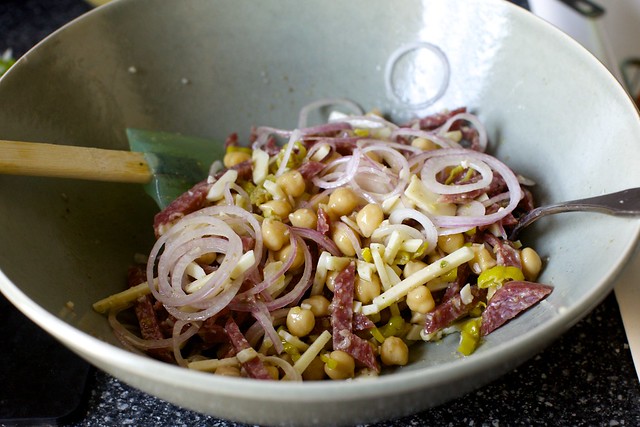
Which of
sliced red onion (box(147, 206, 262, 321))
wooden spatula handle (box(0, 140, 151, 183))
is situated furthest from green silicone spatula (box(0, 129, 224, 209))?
sliced red onion (box(147, 206, 262, 321))

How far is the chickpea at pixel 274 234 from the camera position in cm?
172

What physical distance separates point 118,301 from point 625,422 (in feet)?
4.35

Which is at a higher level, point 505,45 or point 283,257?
point 505,45

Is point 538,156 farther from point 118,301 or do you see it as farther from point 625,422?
point 118,301

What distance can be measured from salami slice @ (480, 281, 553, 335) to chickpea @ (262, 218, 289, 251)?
58 cm

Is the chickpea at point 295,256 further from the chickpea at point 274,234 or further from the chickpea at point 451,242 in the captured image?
the chickpea at point 451,242

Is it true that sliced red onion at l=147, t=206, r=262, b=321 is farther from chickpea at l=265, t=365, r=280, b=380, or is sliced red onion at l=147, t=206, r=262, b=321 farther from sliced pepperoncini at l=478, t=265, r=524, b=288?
sliced pepperoncini at l=478, t=265, r=524, b=288

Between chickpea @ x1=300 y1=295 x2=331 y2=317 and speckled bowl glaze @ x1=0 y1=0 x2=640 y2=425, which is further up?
speckled bowl glaze @ x1=0 y1=0 x2=640 y2=425

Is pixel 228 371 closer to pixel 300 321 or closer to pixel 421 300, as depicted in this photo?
pixel 300 321

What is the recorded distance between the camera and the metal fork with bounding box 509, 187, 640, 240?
140 cm

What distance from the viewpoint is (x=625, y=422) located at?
1512 millimetres

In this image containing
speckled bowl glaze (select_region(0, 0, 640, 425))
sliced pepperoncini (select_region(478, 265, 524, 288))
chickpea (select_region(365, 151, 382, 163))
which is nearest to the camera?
speckled bowl glaze (select_region(0, 0, 640, 425))

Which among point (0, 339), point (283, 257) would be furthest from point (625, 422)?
point (0, 339)

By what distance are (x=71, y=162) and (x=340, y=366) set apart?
2.93 ft
